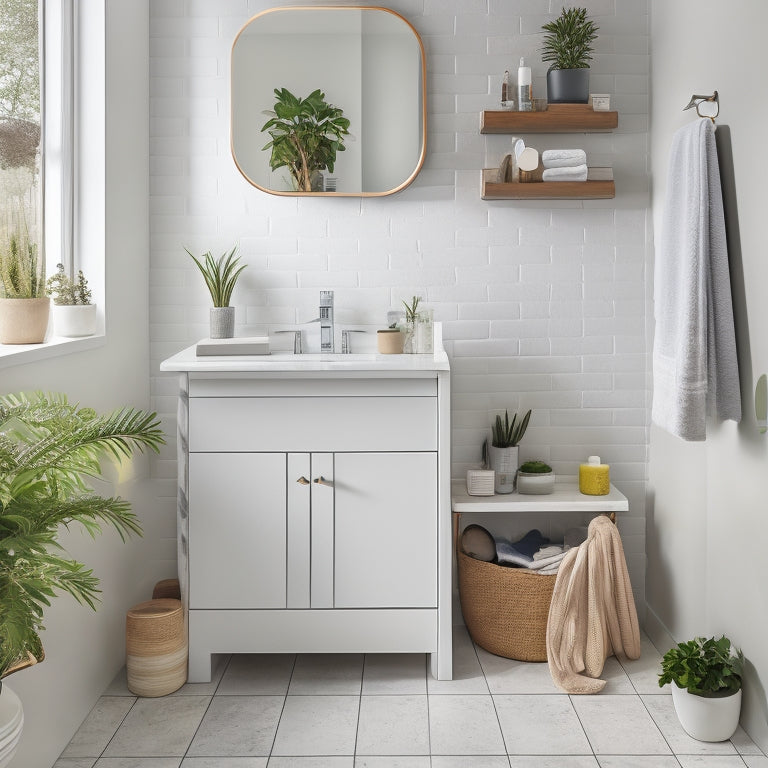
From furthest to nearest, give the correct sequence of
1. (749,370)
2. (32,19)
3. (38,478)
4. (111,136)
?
(111,136) → (32,19) → (749,370) → (38,478)

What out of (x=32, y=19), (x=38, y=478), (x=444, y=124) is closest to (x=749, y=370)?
(x=444, y=124)

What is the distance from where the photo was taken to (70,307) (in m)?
2.41

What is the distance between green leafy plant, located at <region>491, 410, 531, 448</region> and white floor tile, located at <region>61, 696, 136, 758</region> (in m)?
1.44

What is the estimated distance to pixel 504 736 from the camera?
227cm

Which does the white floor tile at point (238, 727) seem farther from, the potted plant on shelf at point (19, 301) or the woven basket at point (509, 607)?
the potted plant on shelf at point (19, 301)

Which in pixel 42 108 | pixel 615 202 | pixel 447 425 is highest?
pixel 42 108

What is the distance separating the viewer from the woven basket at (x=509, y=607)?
2.66m

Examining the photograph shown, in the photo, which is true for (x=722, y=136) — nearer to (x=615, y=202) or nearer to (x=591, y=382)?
(x=615, y=202)

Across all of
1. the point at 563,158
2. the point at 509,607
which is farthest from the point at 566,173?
the point at 509,607

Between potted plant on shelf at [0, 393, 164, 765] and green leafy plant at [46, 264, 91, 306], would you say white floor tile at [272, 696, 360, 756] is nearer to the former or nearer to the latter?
potted plant on shelf at [0, 393, 164, 765]

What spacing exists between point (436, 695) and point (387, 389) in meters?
0.93

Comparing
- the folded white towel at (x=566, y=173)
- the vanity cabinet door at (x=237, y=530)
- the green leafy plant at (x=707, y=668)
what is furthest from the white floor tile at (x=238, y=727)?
the folded white towel at (x=566, y=173)

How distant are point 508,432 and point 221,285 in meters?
1.13

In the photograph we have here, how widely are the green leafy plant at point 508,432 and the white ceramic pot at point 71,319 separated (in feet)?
4.52
